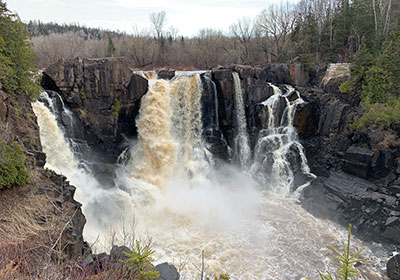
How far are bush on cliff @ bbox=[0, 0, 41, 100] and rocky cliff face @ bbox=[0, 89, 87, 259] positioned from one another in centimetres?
56

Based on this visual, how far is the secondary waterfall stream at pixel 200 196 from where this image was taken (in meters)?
14.0

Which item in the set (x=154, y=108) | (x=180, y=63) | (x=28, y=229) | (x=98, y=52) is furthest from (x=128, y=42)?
(x=28, y=229)

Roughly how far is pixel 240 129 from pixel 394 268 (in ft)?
49.3

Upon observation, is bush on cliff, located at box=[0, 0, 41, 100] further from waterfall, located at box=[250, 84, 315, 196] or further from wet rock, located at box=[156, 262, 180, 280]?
waterfall, located at box=[250, 84, 315, 196]

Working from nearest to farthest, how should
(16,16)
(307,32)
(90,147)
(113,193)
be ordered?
(16,16) → (113,193) → (90,147) → (307,32)

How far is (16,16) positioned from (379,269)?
2275 centimetres

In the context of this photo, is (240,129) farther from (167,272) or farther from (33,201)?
(33,201)

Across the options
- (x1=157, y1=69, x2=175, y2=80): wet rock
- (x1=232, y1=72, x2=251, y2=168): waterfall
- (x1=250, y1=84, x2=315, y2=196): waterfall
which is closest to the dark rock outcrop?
(x1=157, y1=69, x2=175, y2=80): wet rock

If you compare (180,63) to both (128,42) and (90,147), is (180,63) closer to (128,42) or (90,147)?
(128,42)

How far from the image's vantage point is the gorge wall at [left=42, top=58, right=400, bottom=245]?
1806 centimetres

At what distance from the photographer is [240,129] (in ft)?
81.9

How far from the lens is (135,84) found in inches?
875

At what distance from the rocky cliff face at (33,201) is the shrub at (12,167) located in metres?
0.33

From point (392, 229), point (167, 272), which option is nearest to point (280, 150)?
point (392, 229)
